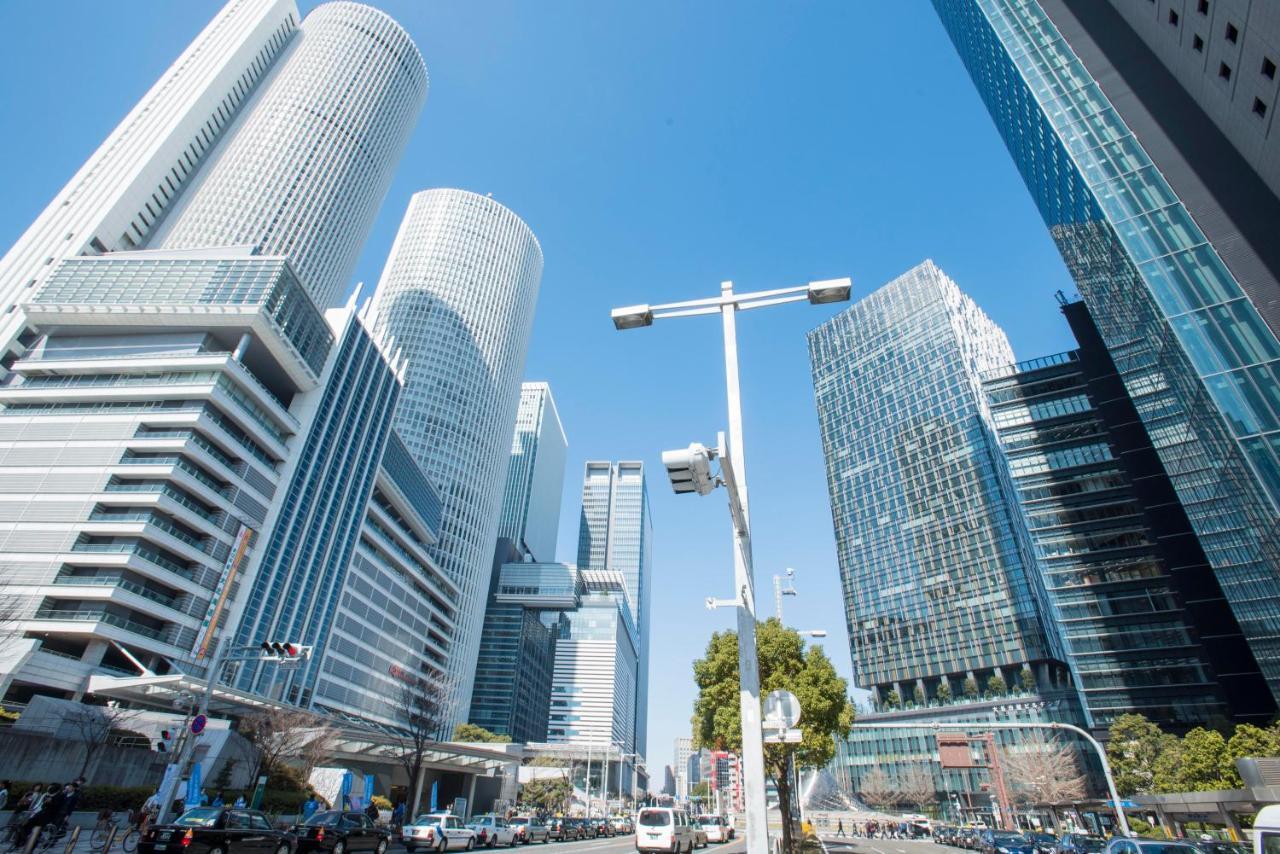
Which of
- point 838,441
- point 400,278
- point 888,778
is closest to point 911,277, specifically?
point 838,441

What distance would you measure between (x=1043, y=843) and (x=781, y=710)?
114 feet

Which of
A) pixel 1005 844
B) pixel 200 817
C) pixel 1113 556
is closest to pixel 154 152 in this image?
pixel 200 817

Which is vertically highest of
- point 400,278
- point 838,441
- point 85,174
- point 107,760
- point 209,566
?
point 400,278

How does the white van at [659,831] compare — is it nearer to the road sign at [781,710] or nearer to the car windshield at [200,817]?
the car windshield at [200,817]

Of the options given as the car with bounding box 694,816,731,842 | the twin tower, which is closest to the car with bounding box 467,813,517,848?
the car with bounding box 694,816,731,842

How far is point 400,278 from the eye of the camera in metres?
139

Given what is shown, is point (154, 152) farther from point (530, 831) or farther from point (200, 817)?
point (200, 817)

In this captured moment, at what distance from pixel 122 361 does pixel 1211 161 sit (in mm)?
82958

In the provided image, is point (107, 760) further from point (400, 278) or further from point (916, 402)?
point (400, 278)

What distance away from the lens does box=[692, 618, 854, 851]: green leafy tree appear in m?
Result: 31.0

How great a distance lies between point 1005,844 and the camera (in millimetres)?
31781

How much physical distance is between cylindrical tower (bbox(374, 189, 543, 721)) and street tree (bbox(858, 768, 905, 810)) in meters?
68.6

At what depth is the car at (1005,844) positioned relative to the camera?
30.0 meters

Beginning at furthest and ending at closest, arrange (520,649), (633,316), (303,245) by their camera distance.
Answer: (520,649) < (303,245) < (633,316)
